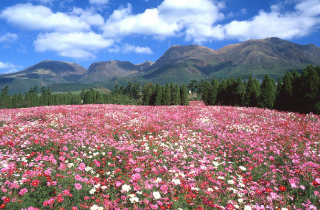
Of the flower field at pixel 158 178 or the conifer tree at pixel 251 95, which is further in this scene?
the conifer tree at pixel 251 95

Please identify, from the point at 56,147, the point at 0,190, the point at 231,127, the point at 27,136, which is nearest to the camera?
the point at 0,190

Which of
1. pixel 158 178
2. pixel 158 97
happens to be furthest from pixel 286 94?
pixel 158 97

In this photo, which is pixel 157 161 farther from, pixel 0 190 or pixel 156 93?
pixel 156 93

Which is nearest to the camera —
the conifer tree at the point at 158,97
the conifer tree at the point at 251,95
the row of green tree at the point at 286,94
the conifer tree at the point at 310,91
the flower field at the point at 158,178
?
the flower field at the point at 158,178

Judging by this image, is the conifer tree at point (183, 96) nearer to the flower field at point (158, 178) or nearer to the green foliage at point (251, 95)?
the green foliage at point (251, 95)

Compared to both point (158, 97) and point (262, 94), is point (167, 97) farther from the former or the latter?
point (262, 94)

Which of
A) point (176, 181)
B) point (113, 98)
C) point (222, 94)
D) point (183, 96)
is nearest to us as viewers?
point (176, 181)

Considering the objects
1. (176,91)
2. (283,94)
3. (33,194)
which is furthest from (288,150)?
(176,91)

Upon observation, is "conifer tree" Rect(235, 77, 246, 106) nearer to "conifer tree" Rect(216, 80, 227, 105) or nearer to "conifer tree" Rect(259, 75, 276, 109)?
"conifer tree" Rect(216, 80, 227, 105)

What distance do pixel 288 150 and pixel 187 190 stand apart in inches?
209

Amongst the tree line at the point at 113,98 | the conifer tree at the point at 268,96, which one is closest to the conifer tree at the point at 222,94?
the tree line at the point at 113,98

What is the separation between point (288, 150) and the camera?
728cm

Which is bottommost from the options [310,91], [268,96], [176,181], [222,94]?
[176,181]

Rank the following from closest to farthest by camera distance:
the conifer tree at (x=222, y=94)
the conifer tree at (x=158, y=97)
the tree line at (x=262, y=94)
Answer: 1. the tree line at (x=262, y=94)
2. the conifer tree at (x=222, y=94)
3. the conifer tree at (x=158, y=97)
